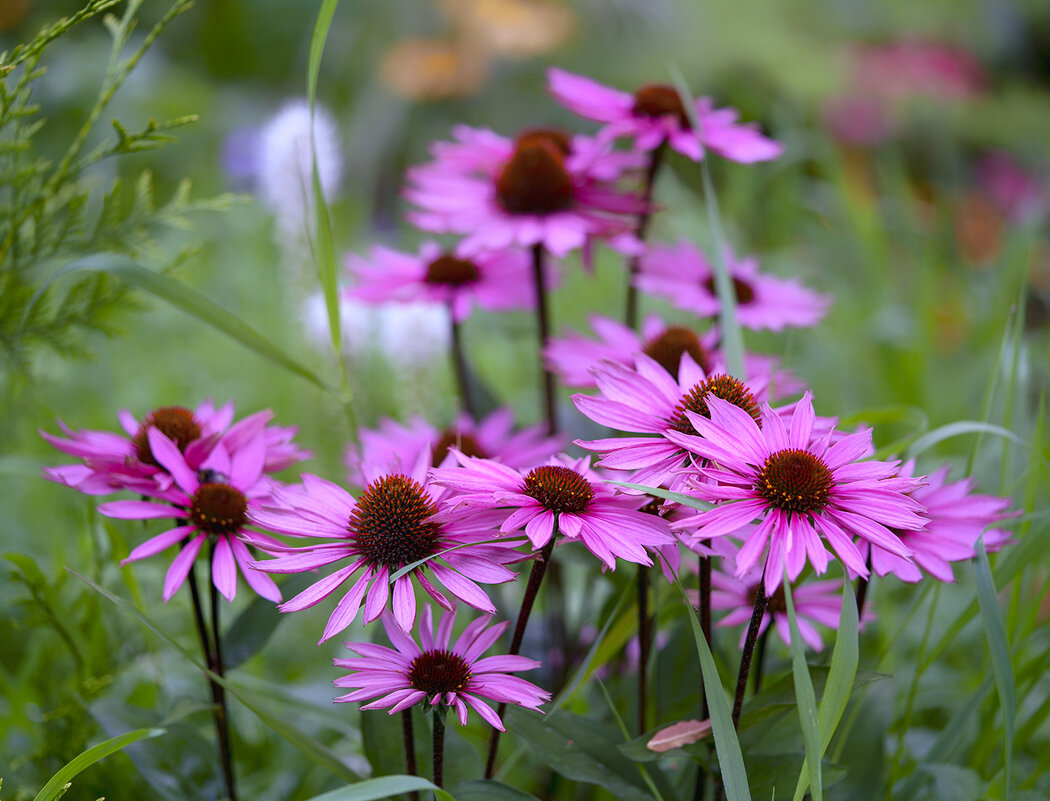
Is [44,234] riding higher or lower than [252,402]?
lower

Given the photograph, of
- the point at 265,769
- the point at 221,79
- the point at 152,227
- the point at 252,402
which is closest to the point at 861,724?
the point at 265,769

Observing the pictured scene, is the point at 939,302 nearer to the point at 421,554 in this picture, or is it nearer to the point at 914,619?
the point at 914,619

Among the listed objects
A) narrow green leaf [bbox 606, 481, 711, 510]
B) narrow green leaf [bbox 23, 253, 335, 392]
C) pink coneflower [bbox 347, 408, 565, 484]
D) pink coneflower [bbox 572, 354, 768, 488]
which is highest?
pink coneflower [bbox 347, 408, 565, 484]

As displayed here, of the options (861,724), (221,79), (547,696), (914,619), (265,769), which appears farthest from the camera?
(221,79)

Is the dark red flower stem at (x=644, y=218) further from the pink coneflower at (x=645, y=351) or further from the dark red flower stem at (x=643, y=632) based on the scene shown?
the dark red flower stem at (x=643, y=632)

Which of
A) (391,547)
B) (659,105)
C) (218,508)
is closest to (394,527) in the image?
(391,547)

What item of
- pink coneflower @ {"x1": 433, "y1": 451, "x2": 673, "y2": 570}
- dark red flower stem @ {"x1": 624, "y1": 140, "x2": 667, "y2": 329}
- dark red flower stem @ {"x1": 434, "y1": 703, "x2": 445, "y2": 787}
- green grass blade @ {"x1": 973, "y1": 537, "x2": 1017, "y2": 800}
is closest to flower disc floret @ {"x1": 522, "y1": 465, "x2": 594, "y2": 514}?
pink coneflower @ {"x1": 433, "y1": 451, "x2": 673, "y2": 570}

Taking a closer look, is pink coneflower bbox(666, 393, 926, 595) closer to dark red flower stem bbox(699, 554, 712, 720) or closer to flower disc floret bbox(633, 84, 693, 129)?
dark red flower stem bbox(699, 554, 712, 720)
